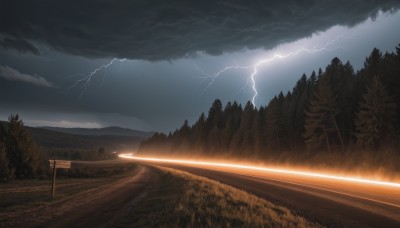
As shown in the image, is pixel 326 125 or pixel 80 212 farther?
pixel 326 125

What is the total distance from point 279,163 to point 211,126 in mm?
57946

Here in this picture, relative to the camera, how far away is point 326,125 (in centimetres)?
5422

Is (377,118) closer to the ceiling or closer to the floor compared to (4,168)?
closer to the ceiling

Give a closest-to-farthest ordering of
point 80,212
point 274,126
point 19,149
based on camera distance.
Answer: point 80,212 < point 19,149 < point 274,126

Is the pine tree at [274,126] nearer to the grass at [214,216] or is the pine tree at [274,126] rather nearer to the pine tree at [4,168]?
the pine tree at [4,168]

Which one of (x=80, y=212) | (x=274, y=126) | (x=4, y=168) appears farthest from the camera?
(x=274, y=126)

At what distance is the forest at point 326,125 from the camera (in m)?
41.2

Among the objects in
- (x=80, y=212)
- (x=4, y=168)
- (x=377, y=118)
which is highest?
(x=377, y=118)

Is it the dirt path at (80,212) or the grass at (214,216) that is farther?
the dirt path at (80,212)

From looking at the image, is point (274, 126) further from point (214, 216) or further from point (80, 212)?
point (214, 216)

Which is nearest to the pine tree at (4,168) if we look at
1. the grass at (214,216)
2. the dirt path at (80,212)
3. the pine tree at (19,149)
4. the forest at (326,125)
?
the pine tree at (19,149)

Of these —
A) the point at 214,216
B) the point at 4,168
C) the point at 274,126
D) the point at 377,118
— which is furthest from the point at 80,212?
the point at 274,126

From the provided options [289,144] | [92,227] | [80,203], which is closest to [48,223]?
[92,227]

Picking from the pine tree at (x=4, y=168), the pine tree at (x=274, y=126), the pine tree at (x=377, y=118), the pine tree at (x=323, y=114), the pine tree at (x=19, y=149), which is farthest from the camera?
the pine tree at (x=274, y=126)
